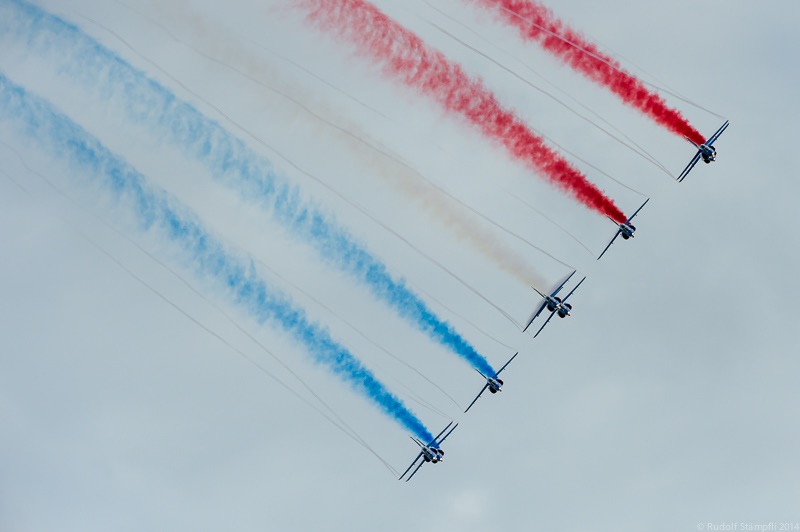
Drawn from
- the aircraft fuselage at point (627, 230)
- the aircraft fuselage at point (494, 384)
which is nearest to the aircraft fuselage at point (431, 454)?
the aircraft fuselage at point (494, 384)

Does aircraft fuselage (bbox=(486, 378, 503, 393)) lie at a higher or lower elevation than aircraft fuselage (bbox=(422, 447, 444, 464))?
higher

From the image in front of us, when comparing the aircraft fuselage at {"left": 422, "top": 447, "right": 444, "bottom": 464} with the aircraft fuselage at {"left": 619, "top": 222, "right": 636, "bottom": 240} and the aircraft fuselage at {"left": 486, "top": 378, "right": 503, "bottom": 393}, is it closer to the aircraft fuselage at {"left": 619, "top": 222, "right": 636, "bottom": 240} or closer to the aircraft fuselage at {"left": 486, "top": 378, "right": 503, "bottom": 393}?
the aircraft fuselage at {"left": 486, "top": 378, "right": 503, "bottom": 393}

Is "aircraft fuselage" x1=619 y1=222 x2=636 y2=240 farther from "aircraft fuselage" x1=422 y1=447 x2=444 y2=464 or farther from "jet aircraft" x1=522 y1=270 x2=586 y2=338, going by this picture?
"aircraft fuselage" x1=422 y1=447 x2=444 y2=464

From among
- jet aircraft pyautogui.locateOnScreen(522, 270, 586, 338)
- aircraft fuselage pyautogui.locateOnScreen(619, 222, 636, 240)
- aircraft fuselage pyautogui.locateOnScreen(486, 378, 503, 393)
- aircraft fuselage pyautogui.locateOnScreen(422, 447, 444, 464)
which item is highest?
aircraft fuselage pyautogui.locateOnScreen(619, 222, 636, 240)

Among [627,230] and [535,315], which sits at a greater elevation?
[627,230]

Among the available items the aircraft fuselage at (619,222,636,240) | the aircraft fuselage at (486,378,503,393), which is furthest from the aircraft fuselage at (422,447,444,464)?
the aircraft fuselage at (619,222,636,240)

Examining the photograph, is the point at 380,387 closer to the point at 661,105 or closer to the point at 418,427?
the point at 418,427

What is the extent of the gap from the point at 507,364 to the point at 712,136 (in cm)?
1672

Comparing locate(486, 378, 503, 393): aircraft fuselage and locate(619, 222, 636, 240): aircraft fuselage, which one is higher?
locate(619, 222, 636, 240): aircraft fuselage

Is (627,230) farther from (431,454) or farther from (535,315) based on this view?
(431,454)

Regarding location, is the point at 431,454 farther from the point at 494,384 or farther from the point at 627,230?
the point at 627,230

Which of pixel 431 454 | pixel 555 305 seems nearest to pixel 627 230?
pixel 555 305

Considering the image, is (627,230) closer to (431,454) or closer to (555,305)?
(555,305)

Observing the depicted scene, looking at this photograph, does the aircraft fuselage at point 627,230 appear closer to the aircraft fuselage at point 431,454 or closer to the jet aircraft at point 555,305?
the jet aircraft at point 555,305
